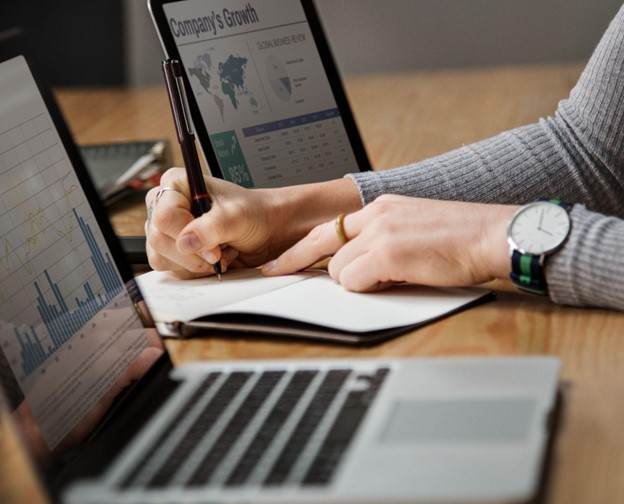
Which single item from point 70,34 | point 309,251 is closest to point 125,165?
point 309,251

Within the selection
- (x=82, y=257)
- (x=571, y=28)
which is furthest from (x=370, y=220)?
(x=571, y=28)

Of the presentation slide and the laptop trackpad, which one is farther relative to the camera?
the presentation slide

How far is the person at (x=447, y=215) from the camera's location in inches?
36.4

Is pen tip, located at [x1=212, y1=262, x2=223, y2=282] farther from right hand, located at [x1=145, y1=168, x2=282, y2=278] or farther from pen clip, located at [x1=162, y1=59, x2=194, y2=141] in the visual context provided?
pen clip, located at [x1=162, y1=59, x2=194, y2=141]

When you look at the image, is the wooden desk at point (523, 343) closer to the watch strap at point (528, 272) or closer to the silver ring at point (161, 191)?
the watch strap at point (528, 272)

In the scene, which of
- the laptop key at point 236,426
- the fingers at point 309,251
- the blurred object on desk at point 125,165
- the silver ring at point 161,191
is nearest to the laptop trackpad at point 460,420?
the laptop key at point 236,426

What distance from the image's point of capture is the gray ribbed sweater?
1154 millimetres

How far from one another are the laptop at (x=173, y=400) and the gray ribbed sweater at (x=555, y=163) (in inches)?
16.1

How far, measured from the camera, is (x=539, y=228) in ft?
3.02

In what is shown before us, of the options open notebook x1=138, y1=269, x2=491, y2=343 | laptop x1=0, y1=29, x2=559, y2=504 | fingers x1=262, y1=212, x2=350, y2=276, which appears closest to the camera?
laptop x1=0, y1=29, x2=559, y2=504

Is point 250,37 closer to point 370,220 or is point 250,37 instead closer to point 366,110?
point 370,220

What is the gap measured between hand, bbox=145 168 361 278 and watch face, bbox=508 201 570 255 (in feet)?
0.85

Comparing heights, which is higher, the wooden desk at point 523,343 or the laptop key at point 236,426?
the laptop key at point 236,426

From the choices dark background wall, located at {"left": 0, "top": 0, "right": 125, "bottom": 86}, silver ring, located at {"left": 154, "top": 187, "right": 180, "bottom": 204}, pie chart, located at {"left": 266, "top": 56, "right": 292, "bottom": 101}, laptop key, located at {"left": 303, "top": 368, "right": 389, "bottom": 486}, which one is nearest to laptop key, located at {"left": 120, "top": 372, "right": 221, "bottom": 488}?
laptop key, located at {"left": 303, "top": 368, "right": 389, "bottom": 486}
